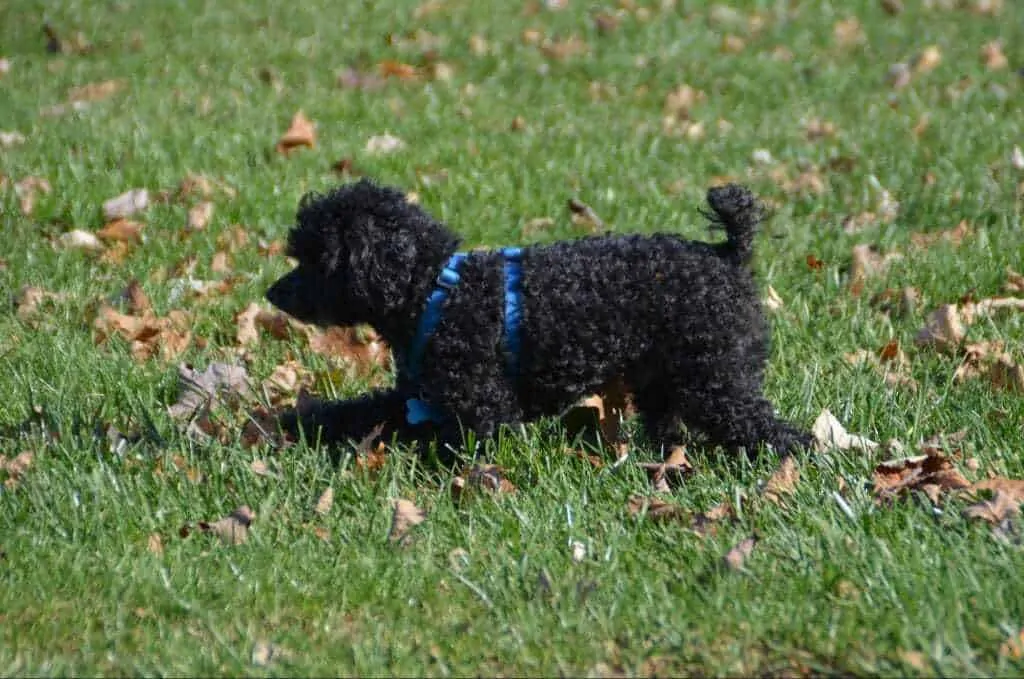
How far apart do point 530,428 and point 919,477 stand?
4.50 feet

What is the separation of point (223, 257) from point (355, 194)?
2.05 meters

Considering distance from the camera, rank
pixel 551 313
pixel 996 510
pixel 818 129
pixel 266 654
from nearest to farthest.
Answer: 1. pixel 266 654
2. pixel 996 510
3. pixel 551 313
4. pixel 818 129

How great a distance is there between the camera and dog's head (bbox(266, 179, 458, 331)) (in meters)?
4.52

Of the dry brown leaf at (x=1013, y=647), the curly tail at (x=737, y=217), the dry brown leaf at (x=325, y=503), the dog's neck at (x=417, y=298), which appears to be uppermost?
the curly tail at (x=737, y=217)

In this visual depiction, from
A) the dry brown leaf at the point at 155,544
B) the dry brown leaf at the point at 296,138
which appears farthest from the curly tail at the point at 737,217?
the dry brown leaf at the point at 296,138

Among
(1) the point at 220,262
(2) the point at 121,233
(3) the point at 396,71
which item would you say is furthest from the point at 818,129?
(2) the point at 121,233

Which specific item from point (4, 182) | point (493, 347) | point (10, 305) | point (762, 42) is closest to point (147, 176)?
point (4, 182)

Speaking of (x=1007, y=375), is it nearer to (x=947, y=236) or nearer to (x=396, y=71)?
(x=947, y=236)

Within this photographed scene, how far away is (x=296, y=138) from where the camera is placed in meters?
8.07

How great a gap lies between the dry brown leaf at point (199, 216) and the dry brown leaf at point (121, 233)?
0.86 feet

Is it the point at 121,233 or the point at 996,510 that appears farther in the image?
the point at 121,233

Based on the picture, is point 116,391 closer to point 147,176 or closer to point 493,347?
point 493,347

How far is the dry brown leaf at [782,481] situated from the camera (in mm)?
4016

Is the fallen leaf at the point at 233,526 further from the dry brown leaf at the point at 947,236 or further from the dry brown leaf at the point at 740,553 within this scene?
the dry brown leaf at the point at 947,236
